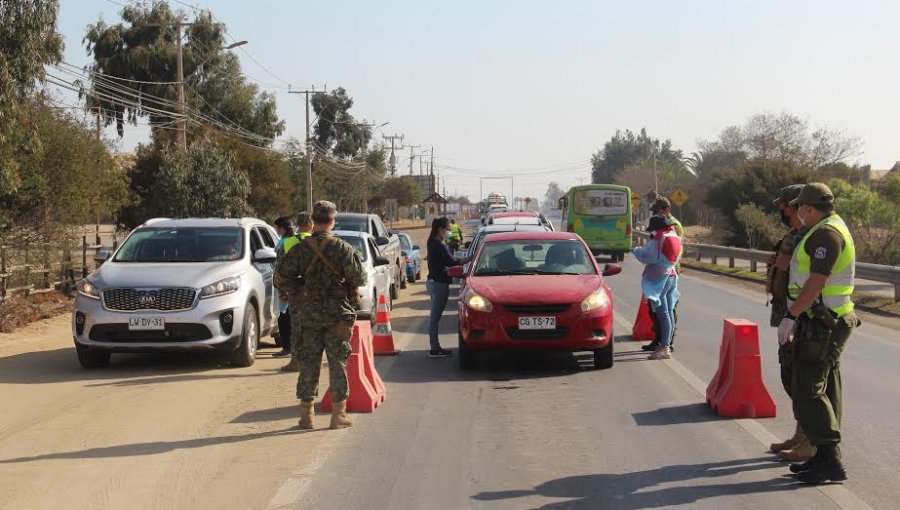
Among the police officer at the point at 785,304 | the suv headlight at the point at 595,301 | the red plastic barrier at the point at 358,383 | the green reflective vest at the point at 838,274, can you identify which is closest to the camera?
the green reflective vest at the point at 838,274

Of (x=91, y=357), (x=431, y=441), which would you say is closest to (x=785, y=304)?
(x=431, y=441)

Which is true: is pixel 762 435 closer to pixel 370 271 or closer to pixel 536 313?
pixel 536 313

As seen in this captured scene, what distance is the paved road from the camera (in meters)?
6.54

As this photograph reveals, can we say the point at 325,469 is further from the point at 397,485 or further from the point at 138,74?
the point at 138,74

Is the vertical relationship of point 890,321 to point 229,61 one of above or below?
below

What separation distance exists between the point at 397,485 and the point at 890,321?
46.0ft

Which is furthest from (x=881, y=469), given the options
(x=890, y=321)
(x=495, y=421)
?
(x=890, y=321)

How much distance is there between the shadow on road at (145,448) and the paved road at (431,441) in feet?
0.08

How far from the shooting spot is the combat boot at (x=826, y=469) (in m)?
6.61

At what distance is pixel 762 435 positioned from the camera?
26.7 ft

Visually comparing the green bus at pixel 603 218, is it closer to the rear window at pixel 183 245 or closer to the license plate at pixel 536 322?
the rear window at pixel 183 245

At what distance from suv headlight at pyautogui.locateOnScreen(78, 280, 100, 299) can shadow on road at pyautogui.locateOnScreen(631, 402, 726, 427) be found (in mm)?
6365

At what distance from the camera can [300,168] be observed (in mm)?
70062

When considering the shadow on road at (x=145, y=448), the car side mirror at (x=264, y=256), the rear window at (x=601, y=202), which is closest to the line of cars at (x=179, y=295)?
the car side mirror at (x=264, y=256)
